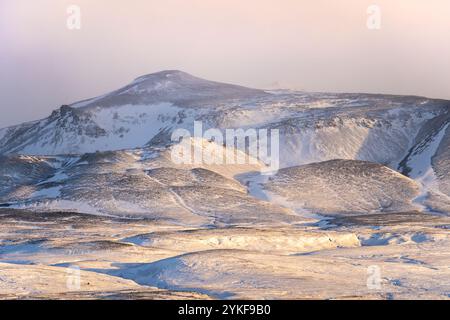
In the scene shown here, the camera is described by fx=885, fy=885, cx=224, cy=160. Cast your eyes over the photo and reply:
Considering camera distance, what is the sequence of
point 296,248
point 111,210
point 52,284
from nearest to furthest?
point 52,284
point 296,248
point 111,210

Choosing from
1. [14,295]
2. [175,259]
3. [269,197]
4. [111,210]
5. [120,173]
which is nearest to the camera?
[14,295]

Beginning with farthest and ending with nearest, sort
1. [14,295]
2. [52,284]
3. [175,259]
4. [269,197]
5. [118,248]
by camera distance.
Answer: [269,197] → [118,248] → [175,259] → [52,284] → [14,295]

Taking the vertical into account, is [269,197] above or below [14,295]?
below

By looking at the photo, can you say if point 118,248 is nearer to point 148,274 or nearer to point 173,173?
point 148,274

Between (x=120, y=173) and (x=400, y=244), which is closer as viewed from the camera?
(x=400, y=244)

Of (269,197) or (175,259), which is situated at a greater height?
(175,259)

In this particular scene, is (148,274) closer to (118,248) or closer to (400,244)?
(118,248)

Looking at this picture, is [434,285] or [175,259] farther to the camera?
[175,259]
